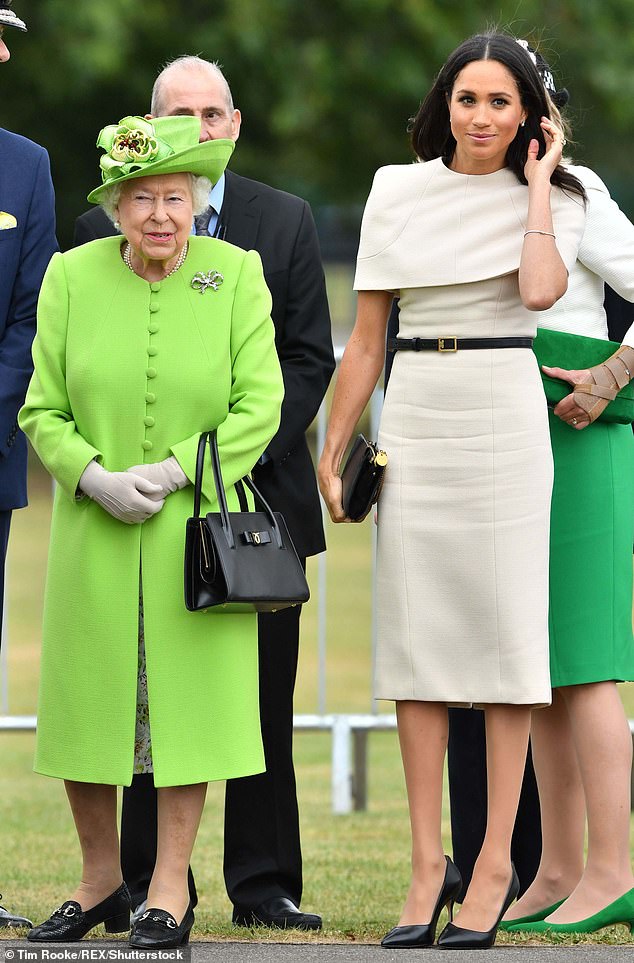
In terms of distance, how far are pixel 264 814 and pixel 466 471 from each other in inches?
48.2

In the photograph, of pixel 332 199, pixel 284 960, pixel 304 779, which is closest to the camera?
pixel 284 960

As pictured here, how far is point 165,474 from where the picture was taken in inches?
173

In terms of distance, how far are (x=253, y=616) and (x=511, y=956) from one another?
3.30ft

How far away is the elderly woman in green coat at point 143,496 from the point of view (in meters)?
4.38

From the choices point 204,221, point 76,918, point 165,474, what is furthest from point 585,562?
point 76,918

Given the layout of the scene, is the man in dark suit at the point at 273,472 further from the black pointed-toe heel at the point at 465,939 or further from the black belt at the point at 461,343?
the black pointed-toe heel at the point at 465,939

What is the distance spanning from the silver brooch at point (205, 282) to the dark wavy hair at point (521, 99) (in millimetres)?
680

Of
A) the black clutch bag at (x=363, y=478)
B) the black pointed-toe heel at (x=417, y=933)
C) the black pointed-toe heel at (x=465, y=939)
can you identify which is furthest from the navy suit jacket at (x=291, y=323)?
the black pointed-toe heel at (x=465, y=939)

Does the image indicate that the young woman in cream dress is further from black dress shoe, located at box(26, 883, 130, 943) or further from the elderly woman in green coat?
black dress shoe, located at box(26, 883, 130, 943)

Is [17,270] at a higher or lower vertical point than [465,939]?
higher

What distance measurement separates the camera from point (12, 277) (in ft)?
16.3

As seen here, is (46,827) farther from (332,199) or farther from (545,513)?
(332,199)

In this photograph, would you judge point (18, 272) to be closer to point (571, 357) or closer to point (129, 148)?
point (129, 148)

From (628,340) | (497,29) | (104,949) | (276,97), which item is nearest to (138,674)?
(104,949)
